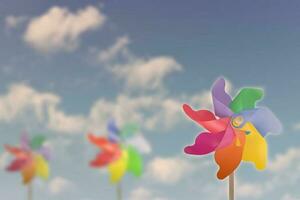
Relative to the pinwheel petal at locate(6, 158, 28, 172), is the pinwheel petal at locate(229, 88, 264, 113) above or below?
below

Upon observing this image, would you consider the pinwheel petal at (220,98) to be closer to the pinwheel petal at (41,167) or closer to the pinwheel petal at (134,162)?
the pinwheel petal at (134,162)

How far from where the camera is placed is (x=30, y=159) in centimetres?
1267

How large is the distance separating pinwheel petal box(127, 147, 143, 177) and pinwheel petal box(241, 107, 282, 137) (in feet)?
11.3

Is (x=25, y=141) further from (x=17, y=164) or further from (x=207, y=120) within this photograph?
(x=207, y=120)

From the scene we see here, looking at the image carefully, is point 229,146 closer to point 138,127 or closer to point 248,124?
point 248,124

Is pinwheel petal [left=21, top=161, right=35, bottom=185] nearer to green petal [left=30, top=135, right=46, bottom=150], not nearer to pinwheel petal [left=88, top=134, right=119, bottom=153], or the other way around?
green petal [left=30, top=135, right=46, bottom=150]

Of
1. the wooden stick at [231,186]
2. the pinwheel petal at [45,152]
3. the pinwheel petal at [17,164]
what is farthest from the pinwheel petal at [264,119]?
the pinwheel petal at [17,164]

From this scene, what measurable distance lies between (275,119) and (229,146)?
0.57 meters

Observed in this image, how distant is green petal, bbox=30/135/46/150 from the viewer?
12550 millimetres

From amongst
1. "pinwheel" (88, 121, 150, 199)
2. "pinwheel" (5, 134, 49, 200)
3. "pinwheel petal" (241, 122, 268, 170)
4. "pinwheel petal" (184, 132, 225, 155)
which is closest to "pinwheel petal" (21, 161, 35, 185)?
"pinwheel" (5, 134, 49, 200)

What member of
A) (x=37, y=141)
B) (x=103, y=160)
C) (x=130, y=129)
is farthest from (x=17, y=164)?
(x=130, y=129)

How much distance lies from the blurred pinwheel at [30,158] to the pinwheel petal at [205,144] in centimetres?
494

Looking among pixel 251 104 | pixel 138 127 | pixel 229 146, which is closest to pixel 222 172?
pixel 229 146

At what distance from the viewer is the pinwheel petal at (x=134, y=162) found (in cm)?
1147
